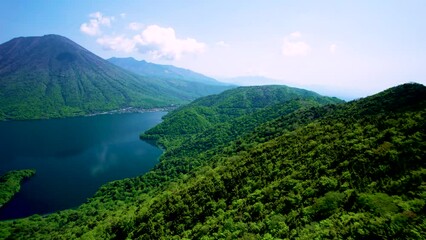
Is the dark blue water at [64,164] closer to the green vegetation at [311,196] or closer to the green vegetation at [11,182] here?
the green vegetation at [11,182]

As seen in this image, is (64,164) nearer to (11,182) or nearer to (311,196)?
(11,182)

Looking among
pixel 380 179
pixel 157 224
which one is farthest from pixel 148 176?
pixel 380 179

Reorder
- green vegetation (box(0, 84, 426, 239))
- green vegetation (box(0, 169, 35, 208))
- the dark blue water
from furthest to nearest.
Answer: green vegetation (box(0, 169, 35, 208)) → the dark blue water → green vegetation (box(0, 84, 426, 239))

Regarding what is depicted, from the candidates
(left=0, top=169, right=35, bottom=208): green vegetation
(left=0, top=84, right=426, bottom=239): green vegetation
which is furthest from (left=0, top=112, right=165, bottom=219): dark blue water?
(left=0, top=84, right=426, bottom=239): green vegetation

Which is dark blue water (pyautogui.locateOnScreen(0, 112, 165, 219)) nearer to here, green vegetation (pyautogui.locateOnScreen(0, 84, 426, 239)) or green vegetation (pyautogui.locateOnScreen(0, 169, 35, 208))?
green vegetation (pyautogui.locateOnScreen(0, 169, 35, 208))

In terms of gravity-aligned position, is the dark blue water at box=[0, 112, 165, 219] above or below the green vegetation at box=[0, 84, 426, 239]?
below

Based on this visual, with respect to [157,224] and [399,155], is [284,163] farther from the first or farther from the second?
[157,224]

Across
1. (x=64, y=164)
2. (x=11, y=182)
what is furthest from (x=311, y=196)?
(x=64, y=164)
